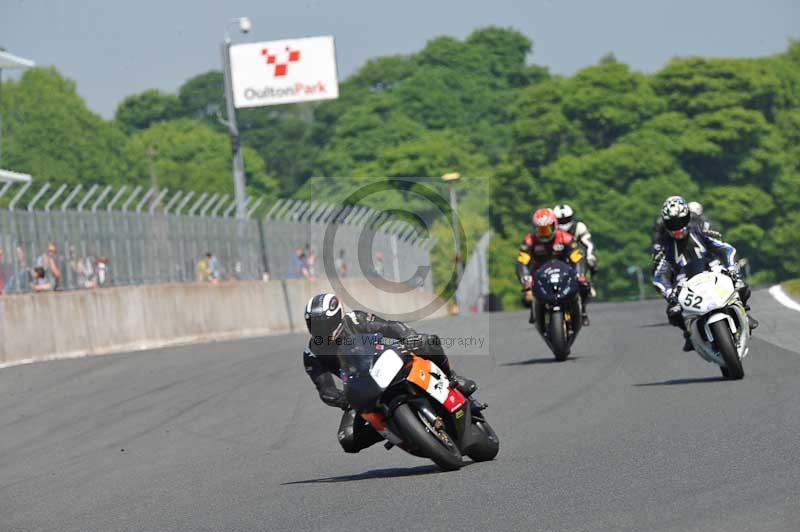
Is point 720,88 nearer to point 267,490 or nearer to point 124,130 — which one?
point 124,130

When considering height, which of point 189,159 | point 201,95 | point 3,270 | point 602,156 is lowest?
point 3,270

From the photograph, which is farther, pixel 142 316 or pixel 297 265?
pixel 297 265

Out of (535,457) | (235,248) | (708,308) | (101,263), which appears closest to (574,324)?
(708,308)

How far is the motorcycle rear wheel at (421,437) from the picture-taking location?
9.45 m

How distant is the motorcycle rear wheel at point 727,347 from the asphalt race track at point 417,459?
17cm

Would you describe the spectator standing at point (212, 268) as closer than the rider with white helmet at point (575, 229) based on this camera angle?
No

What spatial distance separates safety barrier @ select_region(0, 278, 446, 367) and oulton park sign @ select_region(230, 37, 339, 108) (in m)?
10.6

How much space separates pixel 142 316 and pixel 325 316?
1699 cm

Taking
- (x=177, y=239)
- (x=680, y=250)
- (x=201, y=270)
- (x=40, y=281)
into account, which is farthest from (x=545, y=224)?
(x=201, y=270)

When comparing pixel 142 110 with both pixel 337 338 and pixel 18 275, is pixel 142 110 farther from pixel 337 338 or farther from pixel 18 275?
pixel 337 338

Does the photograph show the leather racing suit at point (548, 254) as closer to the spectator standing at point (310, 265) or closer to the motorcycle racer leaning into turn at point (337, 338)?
the motorcycle racer leaning into turn at point (337, 338)

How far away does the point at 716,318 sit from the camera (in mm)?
13805

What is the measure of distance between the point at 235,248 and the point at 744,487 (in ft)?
83.2

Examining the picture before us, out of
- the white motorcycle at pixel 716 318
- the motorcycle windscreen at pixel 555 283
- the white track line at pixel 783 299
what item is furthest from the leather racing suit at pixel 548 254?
the white track line at pixel 783 299
